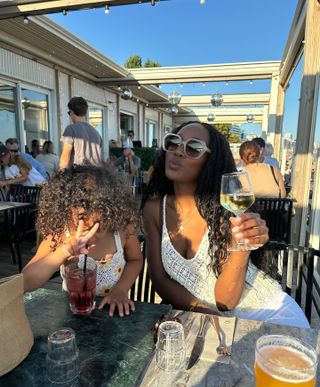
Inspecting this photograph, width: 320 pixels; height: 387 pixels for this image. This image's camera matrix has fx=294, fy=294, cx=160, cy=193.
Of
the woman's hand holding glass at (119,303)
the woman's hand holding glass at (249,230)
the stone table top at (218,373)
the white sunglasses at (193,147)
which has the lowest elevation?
the stone table top at (218,373)

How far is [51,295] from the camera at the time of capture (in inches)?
45.5

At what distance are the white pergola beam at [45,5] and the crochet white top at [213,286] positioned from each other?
331cm

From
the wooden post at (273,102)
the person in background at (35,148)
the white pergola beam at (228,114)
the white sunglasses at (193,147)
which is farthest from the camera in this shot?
the white pergola beam at (228,114)

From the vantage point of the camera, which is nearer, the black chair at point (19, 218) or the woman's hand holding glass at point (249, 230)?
the woman's hand holding glass at point (249, 230)

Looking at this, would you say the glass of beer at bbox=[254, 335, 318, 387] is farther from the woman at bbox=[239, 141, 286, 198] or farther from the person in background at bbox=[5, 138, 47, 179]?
the person in background at bbox=[5, 138, 47, 179]

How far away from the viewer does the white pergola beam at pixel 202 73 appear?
7250mm

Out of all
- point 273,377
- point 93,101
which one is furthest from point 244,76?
point 273,377

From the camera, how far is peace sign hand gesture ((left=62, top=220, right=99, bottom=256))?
1.13 metres

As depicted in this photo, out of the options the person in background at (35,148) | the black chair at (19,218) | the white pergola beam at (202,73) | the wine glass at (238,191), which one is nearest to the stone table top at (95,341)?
the wine glass at (238,191)

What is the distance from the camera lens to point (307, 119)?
10.8ft

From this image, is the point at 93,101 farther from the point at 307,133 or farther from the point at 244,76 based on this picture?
the point at 307,133

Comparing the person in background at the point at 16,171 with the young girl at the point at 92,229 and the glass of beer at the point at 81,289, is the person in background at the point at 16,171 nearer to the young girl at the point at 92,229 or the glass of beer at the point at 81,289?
the young girl at the point at 92,229

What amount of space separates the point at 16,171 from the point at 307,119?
12.6 ft

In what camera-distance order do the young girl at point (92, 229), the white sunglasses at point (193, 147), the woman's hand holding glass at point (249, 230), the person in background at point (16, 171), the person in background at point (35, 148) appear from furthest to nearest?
the person in background at point (35, 148) < the person in background at point (16, 171) < the white sunglasses at point (193, 147) < the young girl at point (92, 229) < the woman's hand holding glass at point (249, 230)
